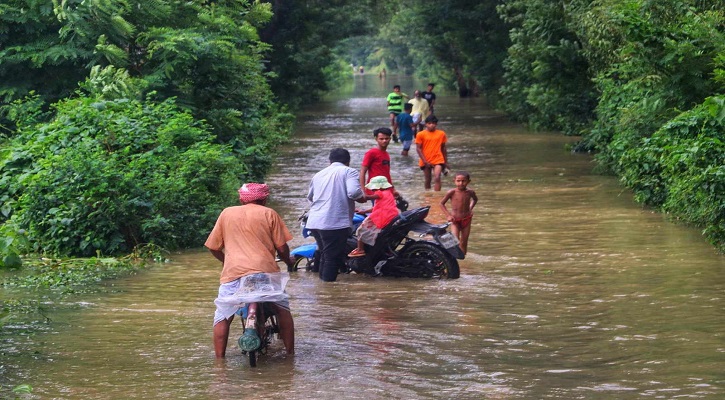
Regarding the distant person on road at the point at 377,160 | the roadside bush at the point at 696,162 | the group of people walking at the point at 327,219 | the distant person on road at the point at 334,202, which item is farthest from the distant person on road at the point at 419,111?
the distant person on road at the point at 334,202

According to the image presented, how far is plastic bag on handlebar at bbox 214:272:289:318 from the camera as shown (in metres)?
8.50

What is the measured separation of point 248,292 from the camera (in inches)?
336

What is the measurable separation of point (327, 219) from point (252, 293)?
3.40 metres

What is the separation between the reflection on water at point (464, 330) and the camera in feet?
26.1

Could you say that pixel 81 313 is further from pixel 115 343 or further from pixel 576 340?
pixel 576 340

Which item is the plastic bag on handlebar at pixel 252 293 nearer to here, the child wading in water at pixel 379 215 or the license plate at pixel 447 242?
the child wading in water at pixel 379 215

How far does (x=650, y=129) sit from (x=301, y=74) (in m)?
29.0

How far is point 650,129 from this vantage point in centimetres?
1858

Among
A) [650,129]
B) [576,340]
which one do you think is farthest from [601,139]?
[576,340]

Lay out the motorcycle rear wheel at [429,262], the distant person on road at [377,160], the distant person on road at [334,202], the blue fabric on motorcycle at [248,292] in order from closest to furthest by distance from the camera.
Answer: the blue fabric on motorcycle at [248,292] < the distant person on road at [334,202] < the motorcycle rear wheel at [429,262] < the distant person on road at [377,160]

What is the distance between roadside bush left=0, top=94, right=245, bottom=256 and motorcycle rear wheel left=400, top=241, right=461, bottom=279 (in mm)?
3460

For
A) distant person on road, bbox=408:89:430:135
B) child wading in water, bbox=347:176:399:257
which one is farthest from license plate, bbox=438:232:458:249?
distant person on road, bbox=408:89:430:135

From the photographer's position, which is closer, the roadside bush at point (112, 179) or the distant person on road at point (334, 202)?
the distant person on road at point (334, 202)

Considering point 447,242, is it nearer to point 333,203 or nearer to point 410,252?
point 410,252
